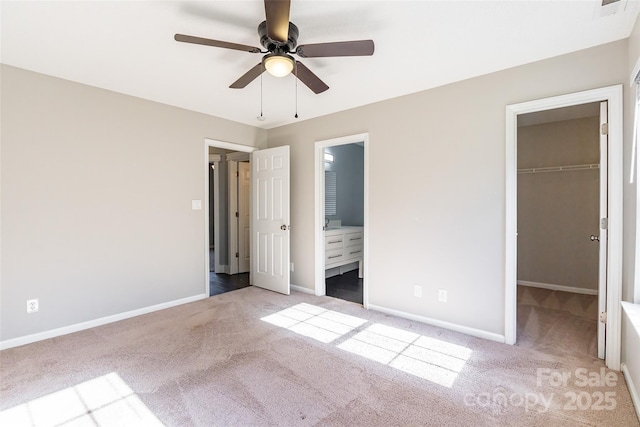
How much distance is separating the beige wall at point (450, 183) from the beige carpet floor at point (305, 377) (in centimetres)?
41

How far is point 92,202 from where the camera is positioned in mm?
3002

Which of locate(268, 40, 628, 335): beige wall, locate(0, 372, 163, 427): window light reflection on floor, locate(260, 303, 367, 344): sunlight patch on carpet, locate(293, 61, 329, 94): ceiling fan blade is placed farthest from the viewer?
locate(260, 303, 367, 344): sunlight patch on carpet

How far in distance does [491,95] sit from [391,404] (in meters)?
2.64

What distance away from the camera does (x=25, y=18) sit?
193cm

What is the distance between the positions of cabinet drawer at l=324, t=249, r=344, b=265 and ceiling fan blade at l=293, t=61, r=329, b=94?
2801 mm

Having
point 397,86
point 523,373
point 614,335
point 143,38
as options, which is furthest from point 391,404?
point 143,38

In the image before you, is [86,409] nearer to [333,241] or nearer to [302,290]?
[302,290]

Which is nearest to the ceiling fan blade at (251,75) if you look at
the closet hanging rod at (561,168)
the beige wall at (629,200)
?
the beige wall at (629,200)

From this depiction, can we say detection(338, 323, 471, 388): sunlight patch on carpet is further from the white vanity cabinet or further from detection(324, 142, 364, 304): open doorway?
the white vanity cabinet

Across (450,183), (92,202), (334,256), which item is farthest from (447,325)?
(92,202)

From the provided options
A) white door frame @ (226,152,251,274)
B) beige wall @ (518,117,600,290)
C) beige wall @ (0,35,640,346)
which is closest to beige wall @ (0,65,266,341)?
beige wall @ (0,35,640,346)

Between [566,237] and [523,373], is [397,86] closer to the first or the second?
[523,373]

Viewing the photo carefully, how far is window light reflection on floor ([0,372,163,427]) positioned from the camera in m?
1.69

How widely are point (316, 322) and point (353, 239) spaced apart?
231cm
